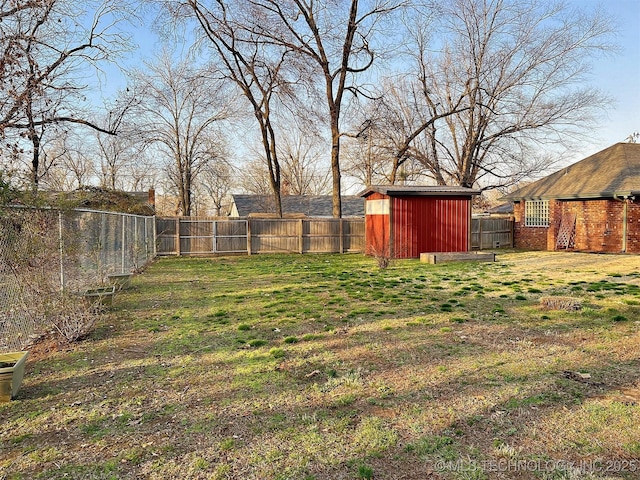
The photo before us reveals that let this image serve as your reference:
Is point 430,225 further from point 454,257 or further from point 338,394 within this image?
point 338,394

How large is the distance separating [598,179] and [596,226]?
2.02 m

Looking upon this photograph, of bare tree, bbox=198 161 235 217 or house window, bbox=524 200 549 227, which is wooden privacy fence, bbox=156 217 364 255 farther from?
bare tree, bbox=198 161 235 217

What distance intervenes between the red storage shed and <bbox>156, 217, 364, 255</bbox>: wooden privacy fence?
2.87 metres

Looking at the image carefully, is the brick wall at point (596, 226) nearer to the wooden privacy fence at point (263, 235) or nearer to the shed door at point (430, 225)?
the wooden privacy fence at point (263, 235)

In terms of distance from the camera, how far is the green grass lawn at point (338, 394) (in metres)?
2.46

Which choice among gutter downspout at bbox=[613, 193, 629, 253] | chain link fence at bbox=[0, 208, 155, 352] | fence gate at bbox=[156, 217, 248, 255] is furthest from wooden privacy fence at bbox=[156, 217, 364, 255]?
chain link fence at bbox=[0, 208, 155, 352]

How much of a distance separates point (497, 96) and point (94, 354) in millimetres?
24403

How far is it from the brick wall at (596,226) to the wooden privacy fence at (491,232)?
4.64 ft

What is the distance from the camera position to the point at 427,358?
421 centimetres

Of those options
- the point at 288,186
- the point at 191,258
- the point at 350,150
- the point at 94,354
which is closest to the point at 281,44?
the point at 191,258

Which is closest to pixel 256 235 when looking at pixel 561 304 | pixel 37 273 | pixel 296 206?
pixel 37 273

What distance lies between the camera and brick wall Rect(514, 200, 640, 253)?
15359mm

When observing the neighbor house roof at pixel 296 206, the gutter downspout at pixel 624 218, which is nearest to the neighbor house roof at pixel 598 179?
the gutter downspout at pixel 624 218

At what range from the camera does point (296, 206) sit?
31266 mm
